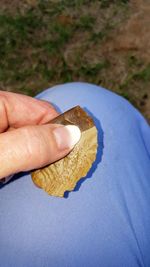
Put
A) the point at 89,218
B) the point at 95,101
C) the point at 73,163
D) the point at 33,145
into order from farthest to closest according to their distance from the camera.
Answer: the point at 95,101 < the point at 89,218 < the point at 73,163 < the point at 33,145

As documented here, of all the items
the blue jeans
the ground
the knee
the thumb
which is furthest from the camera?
the ground

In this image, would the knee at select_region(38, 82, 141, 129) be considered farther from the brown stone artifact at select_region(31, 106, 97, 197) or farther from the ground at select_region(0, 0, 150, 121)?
the ground at select_region(0, 0, 150, 121)

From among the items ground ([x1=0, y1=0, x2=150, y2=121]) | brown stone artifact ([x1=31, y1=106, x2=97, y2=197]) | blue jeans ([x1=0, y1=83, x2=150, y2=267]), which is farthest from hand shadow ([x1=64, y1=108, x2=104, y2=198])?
ground ([x1=0, y1=0, x2=150, y2=121])

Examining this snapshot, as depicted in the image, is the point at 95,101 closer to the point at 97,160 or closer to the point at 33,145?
the point at 97,160

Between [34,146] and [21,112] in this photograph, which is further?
[21,112]

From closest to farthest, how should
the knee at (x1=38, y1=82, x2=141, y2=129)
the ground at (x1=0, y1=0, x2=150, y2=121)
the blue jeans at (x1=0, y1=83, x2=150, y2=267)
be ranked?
the blue jeans at (x1=0, y1=83, x2=150, y2=267), the knee at (x1=38, y1=82, x2=141, y2=129), the ground at (x1=0, y1=0, x2=150, y2=121)

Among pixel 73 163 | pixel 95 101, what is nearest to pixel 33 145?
pixel 73 163

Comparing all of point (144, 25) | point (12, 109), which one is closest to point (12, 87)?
point (144, 25)

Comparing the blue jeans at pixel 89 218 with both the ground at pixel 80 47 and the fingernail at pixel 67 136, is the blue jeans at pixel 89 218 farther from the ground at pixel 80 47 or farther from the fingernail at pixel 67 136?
the ground at pixel 80 47
